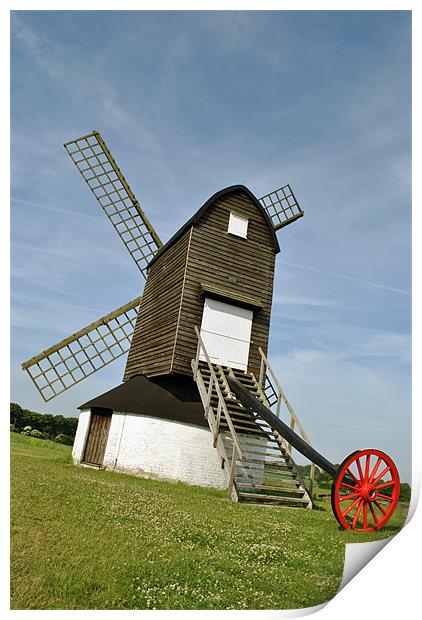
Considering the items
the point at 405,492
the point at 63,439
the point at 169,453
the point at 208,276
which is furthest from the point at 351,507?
the point at 208,276

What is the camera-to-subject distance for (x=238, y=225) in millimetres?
13875

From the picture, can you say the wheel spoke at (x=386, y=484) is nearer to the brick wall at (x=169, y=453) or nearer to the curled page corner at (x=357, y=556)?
the curled page corner at (x=357, y=556)

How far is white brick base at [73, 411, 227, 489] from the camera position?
11695 mm

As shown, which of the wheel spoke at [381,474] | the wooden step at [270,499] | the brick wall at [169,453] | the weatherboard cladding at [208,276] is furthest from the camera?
the weatherboard cladding at [208,276]

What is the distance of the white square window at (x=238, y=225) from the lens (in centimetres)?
1375

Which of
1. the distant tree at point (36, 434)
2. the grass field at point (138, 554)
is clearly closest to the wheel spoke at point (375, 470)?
the grass field at point (138, 554)

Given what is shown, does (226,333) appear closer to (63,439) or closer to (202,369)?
(202,369)

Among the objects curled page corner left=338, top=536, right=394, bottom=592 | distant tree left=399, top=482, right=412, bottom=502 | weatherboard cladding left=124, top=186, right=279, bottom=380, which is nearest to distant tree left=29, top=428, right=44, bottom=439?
curled page corner left=338, top=536, right=394, bottom=592

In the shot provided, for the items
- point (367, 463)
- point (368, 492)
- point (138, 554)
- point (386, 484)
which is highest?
point (367, 463)

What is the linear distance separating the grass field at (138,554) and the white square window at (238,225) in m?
9.69

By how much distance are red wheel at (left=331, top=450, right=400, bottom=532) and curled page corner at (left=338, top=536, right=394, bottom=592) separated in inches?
30.1

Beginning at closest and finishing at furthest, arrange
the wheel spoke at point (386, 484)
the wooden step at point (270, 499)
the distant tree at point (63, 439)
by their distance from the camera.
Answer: the distant tree at point (63, 439)
the wheel spoke at point (386, 484)
the wooden step at point (270, 499)

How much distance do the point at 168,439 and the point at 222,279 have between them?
185 inches

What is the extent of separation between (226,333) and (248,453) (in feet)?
13.9
